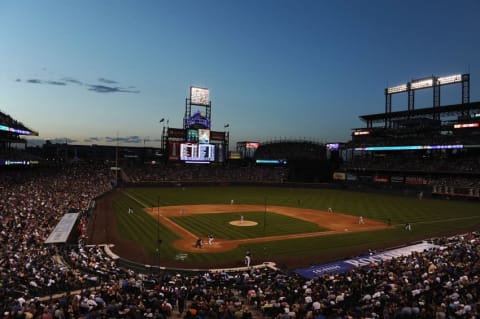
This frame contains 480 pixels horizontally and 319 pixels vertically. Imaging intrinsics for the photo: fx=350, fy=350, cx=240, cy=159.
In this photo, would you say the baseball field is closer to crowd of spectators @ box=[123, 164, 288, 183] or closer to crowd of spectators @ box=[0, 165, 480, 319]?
crowd of spectators @ box=[0, 165, 480, 319]

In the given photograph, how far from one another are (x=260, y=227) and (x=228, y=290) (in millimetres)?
20046

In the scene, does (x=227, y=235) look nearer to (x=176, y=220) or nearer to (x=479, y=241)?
(x=176, y=220)

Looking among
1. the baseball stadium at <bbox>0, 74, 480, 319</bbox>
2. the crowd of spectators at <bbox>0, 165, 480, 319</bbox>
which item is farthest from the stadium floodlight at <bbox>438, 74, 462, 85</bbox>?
the crowd of spectators at <bbox>0, 165, 480, 319</bbox>

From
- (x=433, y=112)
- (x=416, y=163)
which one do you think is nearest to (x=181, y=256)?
(x=416, y=163)

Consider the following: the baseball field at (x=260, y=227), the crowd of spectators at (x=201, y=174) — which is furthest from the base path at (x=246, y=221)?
the crowd of spectators at (x=201, y=174)

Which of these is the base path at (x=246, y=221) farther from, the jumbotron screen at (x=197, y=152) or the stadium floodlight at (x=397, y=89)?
the stadium floodlight at (x=397, y=89)

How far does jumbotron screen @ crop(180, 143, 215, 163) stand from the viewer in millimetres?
76450

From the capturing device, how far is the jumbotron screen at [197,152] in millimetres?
76450

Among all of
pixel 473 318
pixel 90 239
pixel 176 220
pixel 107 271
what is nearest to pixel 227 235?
pixel 176 220

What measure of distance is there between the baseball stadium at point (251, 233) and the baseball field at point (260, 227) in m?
0.20

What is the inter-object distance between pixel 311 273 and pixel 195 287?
744 centimetres

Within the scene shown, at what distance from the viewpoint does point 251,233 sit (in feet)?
107

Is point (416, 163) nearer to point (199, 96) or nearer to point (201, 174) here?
point (201, 174)

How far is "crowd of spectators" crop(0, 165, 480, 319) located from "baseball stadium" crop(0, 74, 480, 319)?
80 millimetres
